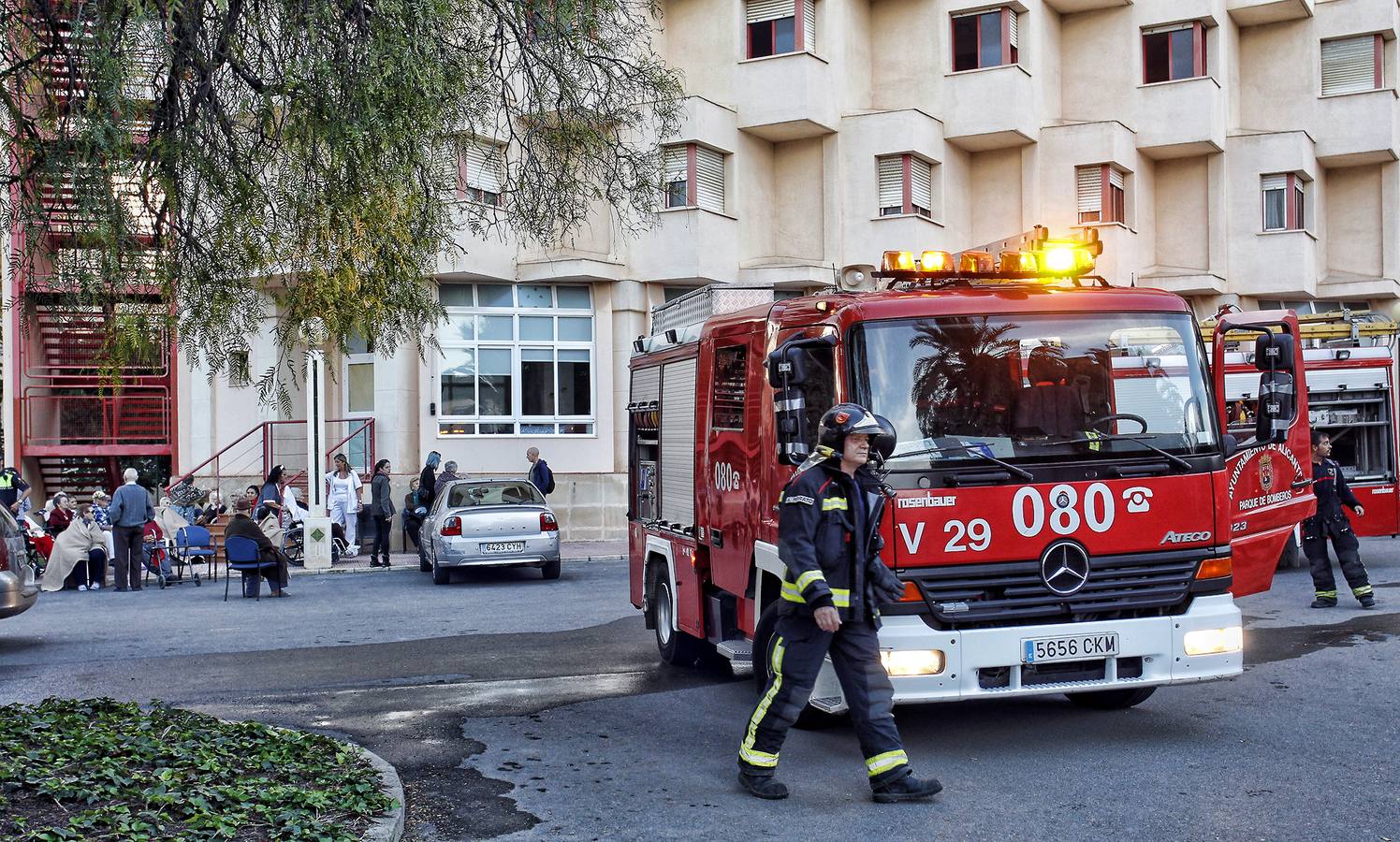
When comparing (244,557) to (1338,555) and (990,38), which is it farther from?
(990,38)

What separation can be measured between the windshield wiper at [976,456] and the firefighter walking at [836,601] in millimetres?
554

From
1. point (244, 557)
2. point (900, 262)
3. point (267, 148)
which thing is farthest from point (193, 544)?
point (900, 262)

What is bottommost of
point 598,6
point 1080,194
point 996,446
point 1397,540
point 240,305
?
point 1397,540

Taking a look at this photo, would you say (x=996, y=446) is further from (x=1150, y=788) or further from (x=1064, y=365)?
(x=1150, y=788)

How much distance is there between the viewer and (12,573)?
A: 12570 mm

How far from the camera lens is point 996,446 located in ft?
24.4

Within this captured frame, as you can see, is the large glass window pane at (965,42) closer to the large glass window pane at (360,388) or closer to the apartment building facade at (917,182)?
the apartment building facade at (917,182)

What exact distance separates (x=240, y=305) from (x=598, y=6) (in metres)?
2.82

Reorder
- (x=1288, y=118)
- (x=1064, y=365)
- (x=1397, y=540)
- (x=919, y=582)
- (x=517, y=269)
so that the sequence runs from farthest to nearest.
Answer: (x=1288, y=118) → (x=517, y=269) → (x=1397, y=540) → (x=1064, y=365) → (x=919, y=582)

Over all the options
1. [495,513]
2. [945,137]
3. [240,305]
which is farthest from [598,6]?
[945,137]

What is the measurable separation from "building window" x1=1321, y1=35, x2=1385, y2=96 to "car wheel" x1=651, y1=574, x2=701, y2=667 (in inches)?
1120

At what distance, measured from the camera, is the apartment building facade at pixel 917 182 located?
27453mm

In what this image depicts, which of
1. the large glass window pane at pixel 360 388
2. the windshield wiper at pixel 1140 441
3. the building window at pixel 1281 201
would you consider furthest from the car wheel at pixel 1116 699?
the building window at pixel 1281 201

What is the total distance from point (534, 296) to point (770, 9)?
766 centimetres
